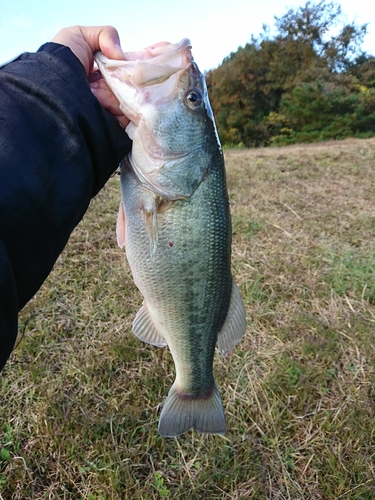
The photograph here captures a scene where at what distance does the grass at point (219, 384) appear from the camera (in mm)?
2330

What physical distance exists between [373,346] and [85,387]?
2199 millimetres

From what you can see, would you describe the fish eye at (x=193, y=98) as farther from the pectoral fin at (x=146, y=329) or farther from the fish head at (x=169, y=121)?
the pectoral fin at (x=146, y=329)

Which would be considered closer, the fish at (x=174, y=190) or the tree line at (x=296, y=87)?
the fish at (x=174, y=190)

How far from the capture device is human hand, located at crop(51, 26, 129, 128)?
5.40 ft

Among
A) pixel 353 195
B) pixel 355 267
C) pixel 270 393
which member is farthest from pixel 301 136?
pixel 270 393

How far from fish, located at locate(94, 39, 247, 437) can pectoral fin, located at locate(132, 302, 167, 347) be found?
0.13 meters

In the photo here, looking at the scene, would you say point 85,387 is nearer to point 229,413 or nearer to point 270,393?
point 229,413

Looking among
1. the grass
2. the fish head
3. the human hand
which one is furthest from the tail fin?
the human hand

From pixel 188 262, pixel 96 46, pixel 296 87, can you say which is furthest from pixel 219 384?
pixel 296 87

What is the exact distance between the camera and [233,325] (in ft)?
5.96

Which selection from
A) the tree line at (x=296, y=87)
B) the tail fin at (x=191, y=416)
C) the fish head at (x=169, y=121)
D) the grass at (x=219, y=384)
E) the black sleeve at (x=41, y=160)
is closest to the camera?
the black sleeve at (x=41, y=160)

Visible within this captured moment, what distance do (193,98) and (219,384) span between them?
2.01m

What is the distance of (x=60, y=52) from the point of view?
4.96 feet

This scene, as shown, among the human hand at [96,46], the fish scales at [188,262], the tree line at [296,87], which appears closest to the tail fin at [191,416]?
the fish scales at [188,262]
